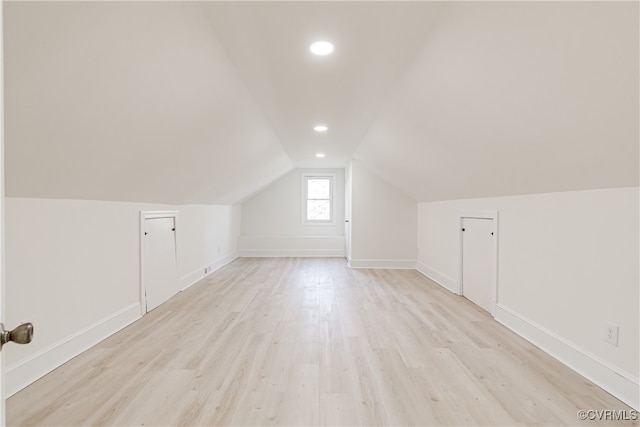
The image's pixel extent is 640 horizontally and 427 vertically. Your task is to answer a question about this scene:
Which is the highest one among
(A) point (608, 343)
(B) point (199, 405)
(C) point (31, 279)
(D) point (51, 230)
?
(D) point (51, 230)

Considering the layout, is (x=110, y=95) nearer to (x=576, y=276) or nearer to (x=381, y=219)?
(x=576, y=276)

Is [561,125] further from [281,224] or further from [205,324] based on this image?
[281,224]

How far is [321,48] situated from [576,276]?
92.3 inches

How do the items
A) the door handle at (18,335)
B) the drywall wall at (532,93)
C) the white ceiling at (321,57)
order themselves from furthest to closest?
the white ceiling at (321,57) < the drywall wall at (532,93) < the door handle at (18,335)

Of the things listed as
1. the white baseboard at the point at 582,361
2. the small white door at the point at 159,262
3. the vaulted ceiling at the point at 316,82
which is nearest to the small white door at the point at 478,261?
the white baseboard at the point at 582,361

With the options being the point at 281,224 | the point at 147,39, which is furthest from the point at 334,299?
the point at 281,224

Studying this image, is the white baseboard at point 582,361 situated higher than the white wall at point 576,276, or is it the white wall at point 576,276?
the white wall at point 576,276

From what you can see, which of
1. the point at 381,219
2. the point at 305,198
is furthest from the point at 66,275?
the point at 305,198

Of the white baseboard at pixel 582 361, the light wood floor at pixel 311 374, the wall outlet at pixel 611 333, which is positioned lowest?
the light wood floor at pixel 311 374

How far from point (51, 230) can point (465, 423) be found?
2874mm

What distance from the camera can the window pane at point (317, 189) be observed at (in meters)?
8.48

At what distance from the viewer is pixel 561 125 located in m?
1.94

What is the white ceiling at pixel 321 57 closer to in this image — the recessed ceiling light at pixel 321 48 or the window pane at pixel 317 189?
the recessed ceiling light at pixel 321 48

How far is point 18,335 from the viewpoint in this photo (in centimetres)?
79
